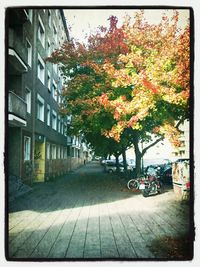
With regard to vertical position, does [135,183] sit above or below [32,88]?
below

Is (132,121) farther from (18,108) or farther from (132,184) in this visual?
(18,108)

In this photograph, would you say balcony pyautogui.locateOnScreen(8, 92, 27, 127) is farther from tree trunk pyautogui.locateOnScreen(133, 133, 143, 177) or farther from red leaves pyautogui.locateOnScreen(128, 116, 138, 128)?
tree trunk pyautogui.locateOnScreen(133, 133, 143, 177)

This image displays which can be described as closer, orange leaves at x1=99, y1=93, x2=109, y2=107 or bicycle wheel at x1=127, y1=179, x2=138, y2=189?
orange leaves at x1=99, y1=93, x2=109, y2=107

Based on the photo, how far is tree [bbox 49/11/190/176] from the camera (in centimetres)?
696

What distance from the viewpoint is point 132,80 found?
753cm

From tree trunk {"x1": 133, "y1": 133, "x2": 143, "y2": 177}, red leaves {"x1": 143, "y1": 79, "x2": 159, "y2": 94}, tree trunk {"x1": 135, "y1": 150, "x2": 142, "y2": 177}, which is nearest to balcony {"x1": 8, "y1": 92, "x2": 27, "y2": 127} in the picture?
tree trunk {"x1": 133, "y1": 133, "x2": 143, "y2": 177}

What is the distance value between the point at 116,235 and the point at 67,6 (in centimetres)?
454

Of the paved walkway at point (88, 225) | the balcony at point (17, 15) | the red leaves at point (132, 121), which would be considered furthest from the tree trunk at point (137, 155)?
the balcony at point (17, 15)

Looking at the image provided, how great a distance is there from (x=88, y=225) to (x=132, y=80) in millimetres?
3860

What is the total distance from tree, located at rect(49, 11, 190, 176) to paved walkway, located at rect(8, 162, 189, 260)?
1.97 metres

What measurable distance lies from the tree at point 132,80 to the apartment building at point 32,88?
789 millimetres

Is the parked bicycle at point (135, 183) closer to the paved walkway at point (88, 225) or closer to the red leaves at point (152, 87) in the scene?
the paved walkway at point (88, 225)

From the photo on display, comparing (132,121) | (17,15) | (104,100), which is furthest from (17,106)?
(132,121)

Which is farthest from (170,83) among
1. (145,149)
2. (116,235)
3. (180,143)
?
(116,235)
